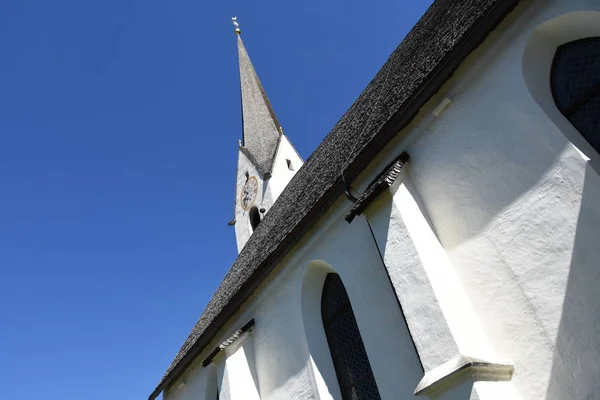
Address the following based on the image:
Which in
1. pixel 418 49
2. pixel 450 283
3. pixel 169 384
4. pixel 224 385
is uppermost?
pixel 418 49

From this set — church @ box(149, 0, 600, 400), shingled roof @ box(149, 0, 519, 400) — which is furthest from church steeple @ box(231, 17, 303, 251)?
church @ box(149, 0, 600, 400)

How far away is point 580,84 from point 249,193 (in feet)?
50.0

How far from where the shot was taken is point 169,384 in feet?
36.8

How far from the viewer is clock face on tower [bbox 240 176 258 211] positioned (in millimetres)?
18375

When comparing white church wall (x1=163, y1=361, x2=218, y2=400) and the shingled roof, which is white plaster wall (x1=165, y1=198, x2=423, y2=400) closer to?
the shingled roof

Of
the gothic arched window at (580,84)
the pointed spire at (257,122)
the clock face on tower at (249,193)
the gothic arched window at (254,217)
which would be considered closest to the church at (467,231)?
the gothic arched window at (580,84)

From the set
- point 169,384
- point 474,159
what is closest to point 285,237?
point 474,159

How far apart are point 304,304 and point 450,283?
3.01 m

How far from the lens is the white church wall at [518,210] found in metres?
3.96

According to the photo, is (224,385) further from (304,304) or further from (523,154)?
(523,154)

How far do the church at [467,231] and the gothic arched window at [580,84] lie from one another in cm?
1

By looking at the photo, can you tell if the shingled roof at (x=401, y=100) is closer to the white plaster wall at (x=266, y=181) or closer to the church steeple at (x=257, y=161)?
the white plaster wall at (x=266, y=181)

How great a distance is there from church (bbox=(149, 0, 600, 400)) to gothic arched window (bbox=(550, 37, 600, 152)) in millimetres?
13

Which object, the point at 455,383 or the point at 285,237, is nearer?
the point at 455,383
